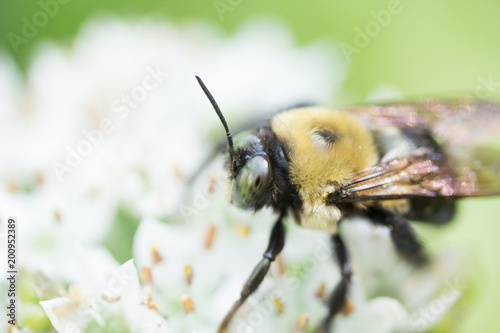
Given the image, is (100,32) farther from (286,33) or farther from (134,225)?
Result: (134,225)

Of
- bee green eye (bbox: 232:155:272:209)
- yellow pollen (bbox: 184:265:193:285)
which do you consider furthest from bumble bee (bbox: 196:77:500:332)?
yellow pollen (bbox: 184:265:193:285)

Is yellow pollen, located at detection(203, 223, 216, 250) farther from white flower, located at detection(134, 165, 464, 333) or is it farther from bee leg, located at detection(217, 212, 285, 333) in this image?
bee leg, located at detection(217, 212, 285, 333)

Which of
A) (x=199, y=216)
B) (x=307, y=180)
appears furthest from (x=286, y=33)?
(x=307, y=180)

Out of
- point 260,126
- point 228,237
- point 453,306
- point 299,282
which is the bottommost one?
point 453,306

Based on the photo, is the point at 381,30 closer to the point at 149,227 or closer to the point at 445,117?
the point at 445,117

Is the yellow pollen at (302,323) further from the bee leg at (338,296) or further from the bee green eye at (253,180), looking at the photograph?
the bee green eye at (253,180)
